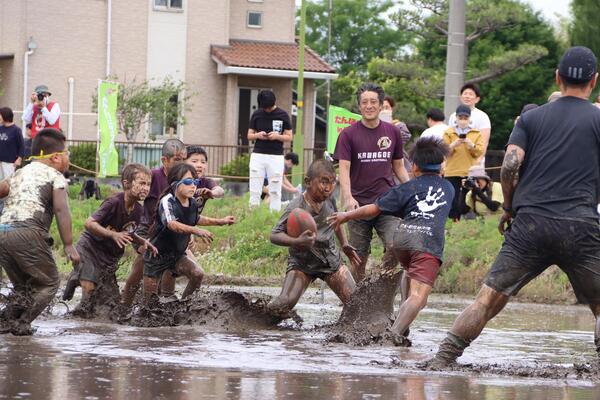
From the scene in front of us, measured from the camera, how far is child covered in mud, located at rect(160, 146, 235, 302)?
12.3 metres

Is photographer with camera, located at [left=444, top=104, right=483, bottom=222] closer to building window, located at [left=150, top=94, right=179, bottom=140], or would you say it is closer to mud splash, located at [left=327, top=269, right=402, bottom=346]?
mud splash, located at [left=327, top=269, right=402, bottom=346]

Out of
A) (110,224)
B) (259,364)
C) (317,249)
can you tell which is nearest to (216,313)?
(317,249)

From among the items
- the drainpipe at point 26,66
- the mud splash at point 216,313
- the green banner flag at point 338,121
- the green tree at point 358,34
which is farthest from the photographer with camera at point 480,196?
the green tree at point 358,34

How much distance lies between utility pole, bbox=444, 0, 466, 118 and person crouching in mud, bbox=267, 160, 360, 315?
13.0 metres

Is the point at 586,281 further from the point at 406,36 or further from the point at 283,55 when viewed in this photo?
the point at 406,36

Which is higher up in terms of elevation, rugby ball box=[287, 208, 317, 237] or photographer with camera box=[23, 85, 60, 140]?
photographer with camera box=[23, 85, 60, 140]

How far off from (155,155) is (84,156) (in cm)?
343

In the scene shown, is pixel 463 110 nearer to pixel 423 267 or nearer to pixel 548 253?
pixel 423 267

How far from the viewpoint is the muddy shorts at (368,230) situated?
12016mm

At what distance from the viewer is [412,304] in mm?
10516

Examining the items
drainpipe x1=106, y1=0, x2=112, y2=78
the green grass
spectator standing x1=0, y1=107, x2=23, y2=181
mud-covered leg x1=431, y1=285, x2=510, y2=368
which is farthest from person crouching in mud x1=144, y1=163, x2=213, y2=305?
drainpipe x1=106, y1=0, x2=112, y2=78

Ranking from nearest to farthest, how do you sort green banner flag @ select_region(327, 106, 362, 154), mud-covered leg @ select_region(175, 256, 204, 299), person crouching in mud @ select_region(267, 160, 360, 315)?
1. person crouching in mud @ select_region(267, 160, 360, 315)
2. mud-covered leg @ select_region(175, 256, 204, 299)
3. green banner flag @ select_region(327, 106, 362, 154)

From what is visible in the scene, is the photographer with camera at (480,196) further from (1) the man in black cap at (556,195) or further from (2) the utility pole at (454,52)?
(1) the man in black cap at (556,195)

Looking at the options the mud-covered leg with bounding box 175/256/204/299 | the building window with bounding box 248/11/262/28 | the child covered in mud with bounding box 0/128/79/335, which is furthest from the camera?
the building window with bounding box 248/11/262/28
